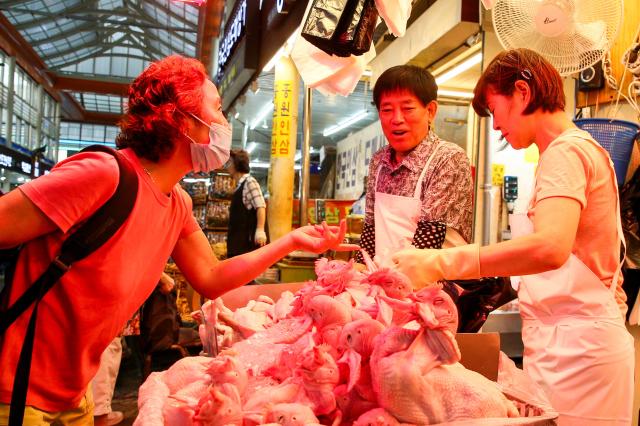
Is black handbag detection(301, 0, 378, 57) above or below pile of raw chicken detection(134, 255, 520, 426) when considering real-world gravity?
above

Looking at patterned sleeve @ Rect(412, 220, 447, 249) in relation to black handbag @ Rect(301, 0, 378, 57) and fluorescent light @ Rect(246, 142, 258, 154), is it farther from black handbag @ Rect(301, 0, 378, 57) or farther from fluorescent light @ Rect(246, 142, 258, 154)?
fluorescent light @ Rect(246, 142, 258, 154)

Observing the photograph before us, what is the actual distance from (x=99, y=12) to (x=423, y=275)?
878 inches

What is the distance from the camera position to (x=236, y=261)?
1.92 metres

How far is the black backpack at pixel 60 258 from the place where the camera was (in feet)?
4.25

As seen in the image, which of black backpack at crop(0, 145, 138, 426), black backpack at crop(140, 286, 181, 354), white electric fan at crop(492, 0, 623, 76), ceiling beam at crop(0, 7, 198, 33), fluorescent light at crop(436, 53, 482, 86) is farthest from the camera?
ceiling beam at crop(0, 7, 198, 33)

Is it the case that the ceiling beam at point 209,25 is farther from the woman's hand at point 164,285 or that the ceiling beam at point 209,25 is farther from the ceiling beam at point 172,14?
the woman's hand at point 164,285

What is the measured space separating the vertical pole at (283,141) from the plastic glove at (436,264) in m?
5.73

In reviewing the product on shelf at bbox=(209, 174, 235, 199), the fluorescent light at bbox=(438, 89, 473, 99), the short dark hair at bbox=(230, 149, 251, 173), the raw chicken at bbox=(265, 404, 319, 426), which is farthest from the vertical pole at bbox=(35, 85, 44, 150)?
the raw chicken at bbox=(265, 404, 319, 426)

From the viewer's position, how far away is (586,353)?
6.01 ft

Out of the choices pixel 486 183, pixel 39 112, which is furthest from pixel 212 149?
pixel 39 112

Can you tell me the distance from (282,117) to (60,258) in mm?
5856

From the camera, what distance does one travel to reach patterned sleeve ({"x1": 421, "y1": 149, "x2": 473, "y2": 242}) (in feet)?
7.10

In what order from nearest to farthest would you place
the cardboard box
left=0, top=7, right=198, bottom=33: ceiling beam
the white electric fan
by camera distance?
the cardboard box → the white electric fan → left=0, top=7, right=198, bottom=33: ceiling beam

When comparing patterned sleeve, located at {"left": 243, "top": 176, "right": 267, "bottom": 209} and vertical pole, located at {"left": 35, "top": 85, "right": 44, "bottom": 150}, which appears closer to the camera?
patterned sleeve, located at {"left": 243, "top": 176, "right": 267, "bottom": 209}
